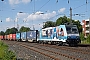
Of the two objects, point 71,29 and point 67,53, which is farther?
point 71,29

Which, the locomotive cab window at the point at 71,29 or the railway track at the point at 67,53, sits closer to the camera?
the railway track at the point at 67,53

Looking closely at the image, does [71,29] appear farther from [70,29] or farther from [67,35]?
[67,35]

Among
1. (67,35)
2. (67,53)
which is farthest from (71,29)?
(67,53)

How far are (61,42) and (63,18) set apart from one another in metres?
80.1

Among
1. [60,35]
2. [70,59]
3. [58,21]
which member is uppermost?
[58,21]

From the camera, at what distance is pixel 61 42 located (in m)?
32.4

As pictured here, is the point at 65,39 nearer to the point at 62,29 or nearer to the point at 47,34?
the point at 62,29

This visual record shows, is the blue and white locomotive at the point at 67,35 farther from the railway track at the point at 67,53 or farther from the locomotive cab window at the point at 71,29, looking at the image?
the railway track at the point at 67,53

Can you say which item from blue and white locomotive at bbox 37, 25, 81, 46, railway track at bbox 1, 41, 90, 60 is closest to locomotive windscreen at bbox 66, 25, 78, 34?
blue and white locomotive at bbox 37, 25, 81, 46

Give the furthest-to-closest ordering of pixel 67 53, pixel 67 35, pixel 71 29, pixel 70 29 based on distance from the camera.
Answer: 1. pixel 71 29
2. pixel 70 29
3. pixel 67 35
4. pixel 67 53

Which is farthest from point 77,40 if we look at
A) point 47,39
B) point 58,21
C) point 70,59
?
point 58,21

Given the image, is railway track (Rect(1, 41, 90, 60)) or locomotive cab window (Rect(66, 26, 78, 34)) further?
locomotive cab window (Rect(66, 26, 78, 34))

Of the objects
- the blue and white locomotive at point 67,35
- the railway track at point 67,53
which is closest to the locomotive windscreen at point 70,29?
the blue and white locomotive at point 67,35

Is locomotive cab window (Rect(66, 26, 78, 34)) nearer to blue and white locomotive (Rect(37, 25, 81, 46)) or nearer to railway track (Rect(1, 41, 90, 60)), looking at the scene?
blue and white locomotive (Rect(37, 25, 81, 46))
